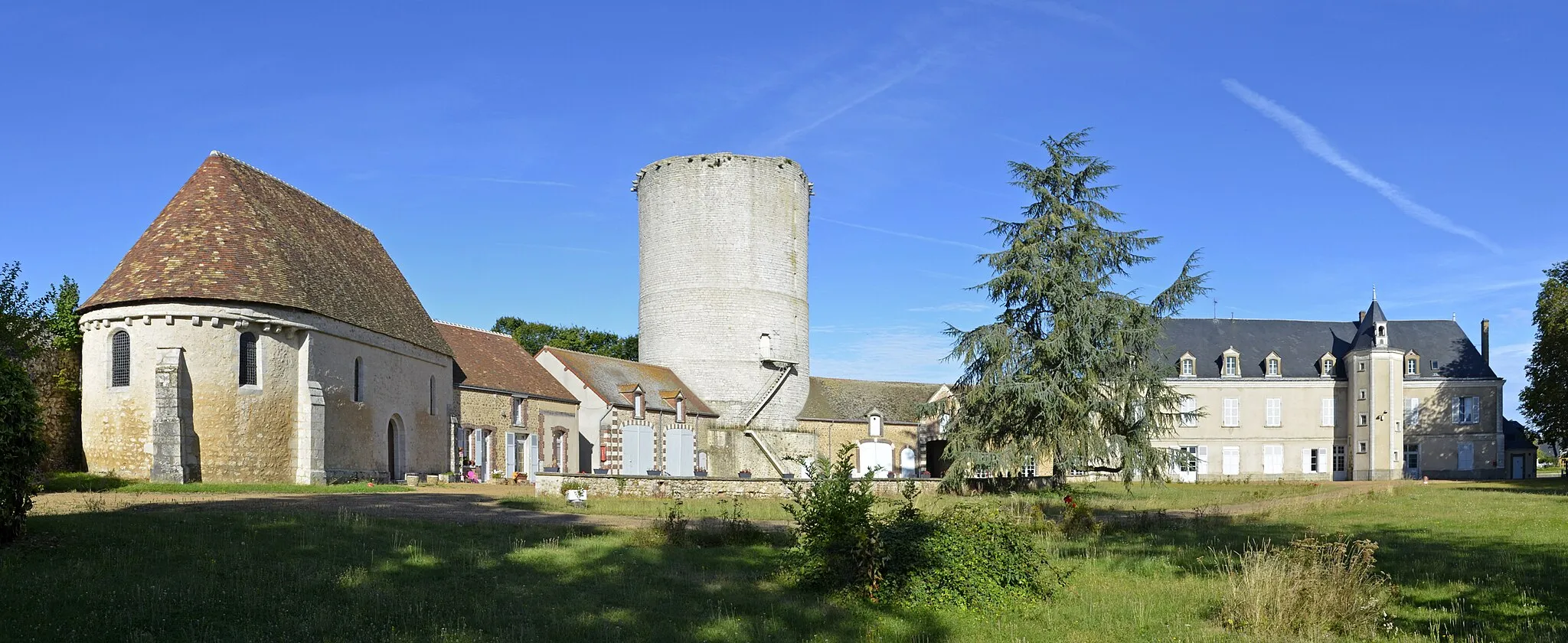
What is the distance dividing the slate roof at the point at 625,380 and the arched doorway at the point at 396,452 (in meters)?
9.70

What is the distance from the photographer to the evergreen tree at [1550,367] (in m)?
37.5

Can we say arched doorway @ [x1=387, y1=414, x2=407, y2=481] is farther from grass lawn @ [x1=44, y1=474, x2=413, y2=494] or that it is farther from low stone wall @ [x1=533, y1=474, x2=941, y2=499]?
low stone wall @ [x1=533, y1=474, x2=941, y2=499]

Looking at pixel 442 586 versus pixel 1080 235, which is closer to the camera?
pixel 442 586

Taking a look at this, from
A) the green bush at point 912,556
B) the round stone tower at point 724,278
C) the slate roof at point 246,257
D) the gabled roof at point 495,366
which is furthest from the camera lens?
the round stone tower at point 724,278

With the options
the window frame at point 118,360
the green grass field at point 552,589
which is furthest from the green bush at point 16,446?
the window frame at point 118,360

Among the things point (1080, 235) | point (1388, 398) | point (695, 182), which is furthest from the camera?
point (1388, 398)

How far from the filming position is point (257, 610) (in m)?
10.1

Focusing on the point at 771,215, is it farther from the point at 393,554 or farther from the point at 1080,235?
the point at 393,554

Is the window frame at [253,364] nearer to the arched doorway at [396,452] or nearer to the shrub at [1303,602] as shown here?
the arched doorway at [396,452]

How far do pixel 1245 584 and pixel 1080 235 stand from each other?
1882 centimetres

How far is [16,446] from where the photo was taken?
480 inches

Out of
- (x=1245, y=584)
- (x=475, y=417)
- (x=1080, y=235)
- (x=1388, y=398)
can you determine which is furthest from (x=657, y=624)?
(x=1388, y=398)

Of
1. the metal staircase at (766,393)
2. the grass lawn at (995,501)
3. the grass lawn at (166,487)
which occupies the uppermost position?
the metal staircase at (766,393)

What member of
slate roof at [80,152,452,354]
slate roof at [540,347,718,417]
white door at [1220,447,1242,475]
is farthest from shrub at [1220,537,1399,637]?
white door at [1220,447,1242,475]
